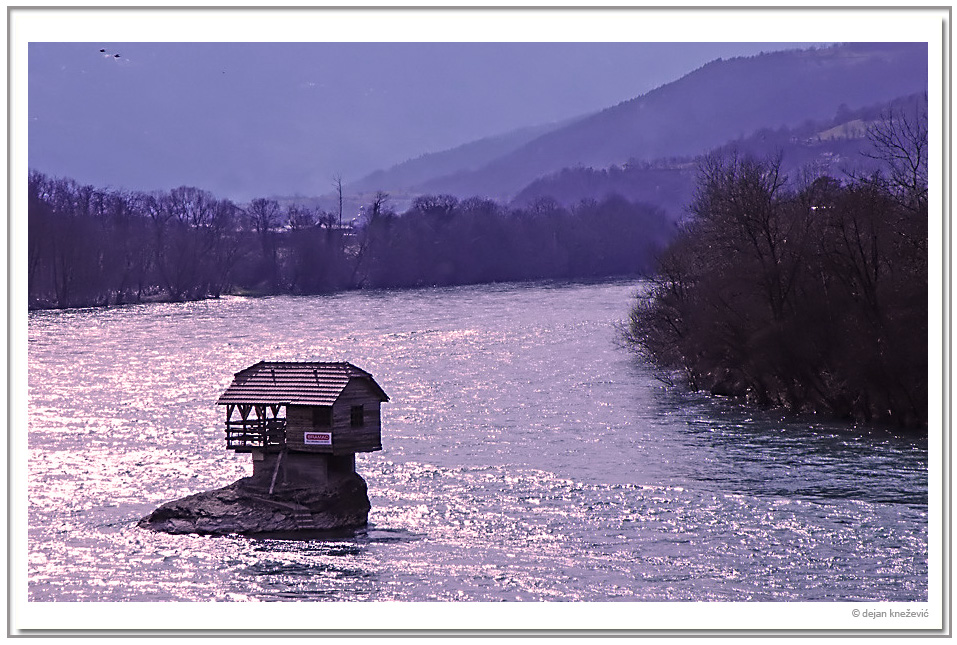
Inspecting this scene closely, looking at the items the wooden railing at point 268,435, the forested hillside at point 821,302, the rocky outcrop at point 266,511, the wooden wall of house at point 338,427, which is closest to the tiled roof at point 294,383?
the wooden wall of house at point 338,427

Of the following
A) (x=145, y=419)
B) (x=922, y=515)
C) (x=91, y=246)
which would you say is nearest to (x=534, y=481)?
(x=922, y=515)

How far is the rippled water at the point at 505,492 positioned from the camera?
3025 cm

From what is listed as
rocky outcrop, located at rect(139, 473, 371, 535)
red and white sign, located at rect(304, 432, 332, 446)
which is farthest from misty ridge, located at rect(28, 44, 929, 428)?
rocky outcrop, located at rect(139, 473, 371, 535)

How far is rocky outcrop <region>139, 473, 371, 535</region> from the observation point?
1375 inches

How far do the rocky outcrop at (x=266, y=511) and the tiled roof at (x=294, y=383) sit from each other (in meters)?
2.20

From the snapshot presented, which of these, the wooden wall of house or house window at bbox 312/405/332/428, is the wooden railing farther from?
house window at bbox 312/405/332/428

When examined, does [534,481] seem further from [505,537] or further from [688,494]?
[505,537]

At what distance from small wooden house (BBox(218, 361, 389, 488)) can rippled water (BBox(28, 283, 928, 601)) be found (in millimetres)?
2141

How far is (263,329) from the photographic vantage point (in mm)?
93000

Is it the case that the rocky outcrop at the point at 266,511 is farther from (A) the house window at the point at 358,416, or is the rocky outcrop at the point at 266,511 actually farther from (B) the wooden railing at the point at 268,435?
(A) the house window at the point at 358,416

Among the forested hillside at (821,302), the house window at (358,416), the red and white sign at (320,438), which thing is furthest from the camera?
the forested hillside at (821,302)

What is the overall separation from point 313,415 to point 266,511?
8.65 ft

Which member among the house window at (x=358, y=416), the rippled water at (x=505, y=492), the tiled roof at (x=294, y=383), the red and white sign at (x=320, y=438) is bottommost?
the rippled water at (x=505, y=492)
